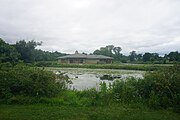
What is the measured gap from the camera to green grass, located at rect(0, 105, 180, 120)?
6882 mm

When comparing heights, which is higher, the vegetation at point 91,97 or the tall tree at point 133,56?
the tall tree at point 133,56

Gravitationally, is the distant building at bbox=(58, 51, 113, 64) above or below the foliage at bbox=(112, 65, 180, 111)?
above

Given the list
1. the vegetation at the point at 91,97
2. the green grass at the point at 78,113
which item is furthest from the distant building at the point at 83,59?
the green grass at the point at 78,113

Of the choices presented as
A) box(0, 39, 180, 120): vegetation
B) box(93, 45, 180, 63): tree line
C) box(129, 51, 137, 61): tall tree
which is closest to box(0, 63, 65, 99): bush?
box(0, 39, 180, 120): vegetation

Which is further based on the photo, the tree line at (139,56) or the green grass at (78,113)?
the tree line at (139,56)

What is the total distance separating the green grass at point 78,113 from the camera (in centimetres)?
688

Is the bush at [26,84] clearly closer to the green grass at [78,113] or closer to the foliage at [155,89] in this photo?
the green grass at [78,113]

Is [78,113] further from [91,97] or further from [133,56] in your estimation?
[133,56]

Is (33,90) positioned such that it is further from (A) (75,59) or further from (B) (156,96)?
(A) (75,59)

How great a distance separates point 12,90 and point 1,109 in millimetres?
1834

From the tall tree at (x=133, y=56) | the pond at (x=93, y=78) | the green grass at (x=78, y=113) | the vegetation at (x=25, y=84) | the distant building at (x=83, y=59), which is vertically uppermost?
the tall tree at (x=133, y=56)

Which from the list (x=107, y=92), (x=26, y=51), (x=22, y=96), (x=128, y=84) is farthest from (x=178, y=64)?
(x=26, y=51)

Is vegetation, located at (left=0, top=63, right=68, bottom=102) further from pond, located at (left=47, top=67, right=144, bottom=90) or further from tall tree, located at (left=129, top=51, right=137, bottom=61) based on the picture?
tall tree, located at (left=129, top=51, right=137, bottom=61)

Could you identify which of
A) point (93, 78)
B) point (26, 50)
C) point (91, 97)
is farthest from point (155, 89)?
point (26, 50)
